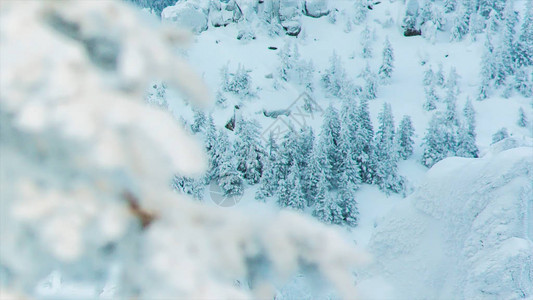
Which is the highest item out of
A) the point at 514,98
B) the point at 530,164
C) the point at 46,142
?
the point at 46,142

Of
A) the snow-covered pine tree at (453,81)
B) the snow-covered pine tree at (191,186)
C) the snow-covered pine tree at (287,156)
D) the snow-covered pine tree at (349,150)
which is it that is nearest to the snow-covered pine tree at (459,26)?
the snow-covered pine tree at (453,81)

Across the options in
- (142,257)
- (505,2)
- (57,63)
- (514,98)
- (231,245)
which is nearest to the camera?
(57,63)

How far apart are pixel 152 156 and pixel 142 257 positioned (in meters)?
0.25

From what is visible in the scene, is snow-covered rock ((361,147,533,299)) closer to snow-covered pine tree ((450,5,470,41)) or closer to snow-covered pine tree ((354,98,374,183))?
snow-covered pine tree ((354,98,374,183))

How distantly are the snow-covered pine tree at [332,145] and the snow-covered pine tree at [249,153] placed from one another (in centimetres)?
287

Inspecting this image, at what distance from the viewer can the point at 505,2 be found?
100ft

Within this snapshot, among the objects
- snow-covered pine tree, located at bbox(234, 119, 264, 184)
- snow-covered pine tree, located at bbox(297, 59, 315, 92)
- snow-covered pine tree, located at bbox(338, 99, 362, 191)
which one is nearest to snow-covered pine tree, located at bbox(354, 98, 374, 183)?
snow-covered pine tree, located at bbox(338, 99, 362, 191)

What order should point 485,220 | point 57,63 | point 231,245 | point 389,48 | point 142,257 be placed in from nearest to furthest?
point 57,63, point 142,257, point 231,245, point 485,220, point 389,48

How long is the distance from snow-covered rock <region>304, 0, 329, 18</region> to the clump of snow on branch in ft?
106

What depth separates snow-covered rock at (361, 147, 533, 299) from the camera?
6289mm

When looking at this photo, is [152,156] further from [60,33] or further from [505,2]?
[505,2]

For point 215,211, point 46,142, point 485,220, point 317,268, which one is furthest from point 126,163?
point 485,220

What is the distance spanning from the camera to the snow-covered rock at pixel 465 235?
20.6 feet

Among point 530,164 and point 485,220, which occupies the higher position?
point 530,164
